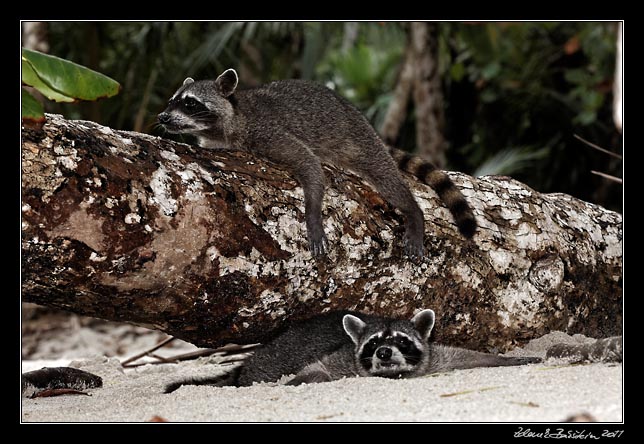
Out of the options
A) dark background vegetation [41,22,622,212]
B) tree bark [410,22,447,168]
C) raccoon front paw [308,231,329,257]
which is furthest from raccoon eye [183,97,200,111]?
tree bark [410,22,447,168]

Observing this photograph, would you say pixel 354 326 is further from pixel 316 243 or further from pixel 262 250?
pixel 262 250

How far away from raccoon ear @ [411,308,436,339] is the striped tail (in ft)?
2.06

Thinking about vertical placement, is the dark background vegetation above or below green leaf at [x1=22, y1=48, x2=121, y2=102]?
above

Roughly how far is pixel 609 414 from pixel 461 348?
2.09 m

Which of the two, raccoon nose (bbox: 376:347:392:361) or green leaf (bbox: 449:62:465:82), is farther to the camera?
green leaf (bbox: 449:62:465:82)

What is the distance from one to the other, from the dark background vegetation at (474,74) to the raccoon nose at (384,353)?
5.90m

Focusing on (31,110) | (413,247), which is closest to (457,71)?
(413,247)

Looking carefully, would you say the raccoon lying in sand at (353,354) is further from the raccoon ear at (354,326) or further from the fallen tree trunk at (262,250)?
the fallen tree trunk at (262,250)

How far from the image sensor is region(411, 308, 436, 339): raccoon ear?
16.0 feet

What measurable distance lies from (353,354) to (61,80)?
7.56ft

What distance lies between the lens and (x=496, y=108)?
1213 cm

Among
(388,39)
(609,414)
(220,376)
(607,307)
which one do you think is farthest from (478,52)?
(609,414)

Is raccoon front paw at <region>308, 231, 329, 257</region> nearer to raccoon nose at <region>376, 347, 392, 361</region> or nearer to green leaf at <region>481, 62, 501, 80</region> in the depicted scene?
raccoon nose at <region>376, 347, 392, 361</region>

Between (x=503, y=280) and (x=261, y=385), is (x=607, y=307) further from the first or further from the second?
(x=261, y=385)
